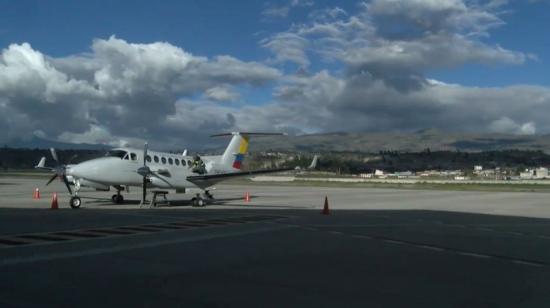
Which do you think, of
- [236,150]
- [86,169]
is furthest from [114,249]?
[236,150]

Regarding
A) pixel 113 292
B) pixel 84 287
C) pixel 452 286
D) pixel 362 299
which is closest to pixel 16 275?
pixel 84 287

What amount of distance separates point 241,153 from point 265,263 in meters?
23.9

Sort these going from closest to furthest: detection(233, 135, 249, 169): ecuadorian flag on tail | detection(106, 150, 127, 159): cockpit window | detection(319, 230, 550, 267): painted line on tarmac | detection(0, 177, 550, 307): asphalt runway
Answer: detection(0, 177, 550, 307): asphalt runway → detection(319, 230, 550, 267): painted line on tarmac → detection(106, 150, 127, 159): cockpit window → detection(233, 135, 249, 169): ecuadorian flag on tail

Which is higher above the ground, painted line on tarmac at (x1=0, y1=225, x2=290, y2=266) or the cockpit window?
the cockpit window

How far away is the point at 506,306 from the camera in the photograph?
8633mm

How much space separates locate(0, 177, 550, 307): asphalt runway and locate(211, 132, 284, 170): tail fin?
521 inches

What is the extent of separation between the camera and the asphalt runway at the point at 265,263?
349 inches

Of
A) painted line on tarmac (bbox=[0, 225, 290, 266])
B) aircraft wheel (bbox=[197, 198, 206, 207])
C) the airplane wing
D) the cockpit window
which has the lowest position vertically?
painted line on tarmac (bbox=[0, 225, 290, 266])

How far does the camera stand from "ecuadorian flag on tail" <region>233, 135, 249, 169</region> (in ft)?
117

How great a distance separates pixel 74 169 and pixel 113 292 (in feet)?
63.0

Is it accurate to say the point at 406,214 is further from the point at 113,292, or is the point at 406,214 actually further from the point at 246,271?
the point at 113,292

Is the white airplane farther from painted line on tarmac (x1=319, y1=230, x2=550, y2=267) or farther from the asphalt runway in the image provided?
painted line on tarmac (x1=319, y1=230, x2=550, y2=267)

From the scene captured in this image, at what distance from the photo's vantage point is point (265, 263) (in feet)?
39.9

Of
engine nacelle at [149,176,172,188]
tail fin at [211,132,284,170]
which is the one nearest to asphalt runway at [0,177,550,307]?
engine nacelle at [149,176,172,188]
